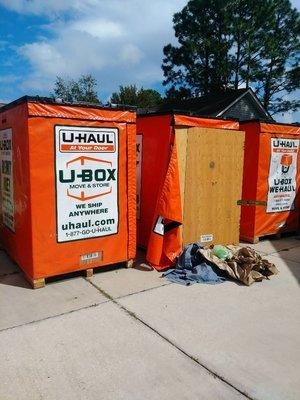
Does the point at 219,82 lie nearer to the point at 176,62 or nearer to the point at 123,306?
the point at 176,62

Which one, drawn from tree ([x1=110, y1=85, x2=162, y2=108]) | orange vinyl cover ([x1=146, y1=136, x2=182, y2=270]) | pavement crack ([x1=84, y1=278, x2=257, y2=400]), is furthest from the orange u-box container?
tree ([x1=110, y1=85, x2=162, y2=108])

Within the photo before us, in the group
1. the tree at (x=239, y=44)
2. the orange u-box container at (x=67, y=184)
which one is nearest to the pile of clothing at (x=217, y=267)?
the orange u-box container at (x=67, y=184)

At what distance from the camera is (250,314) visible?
12.3 feet

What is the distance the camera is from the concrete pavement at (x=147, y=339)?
2.62 meters

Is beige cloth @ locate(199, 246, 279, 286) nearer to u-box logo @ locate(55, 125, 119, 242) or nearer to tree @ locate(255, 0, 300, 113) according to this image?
u-box logo @ locate(55, 125, 119, 242)

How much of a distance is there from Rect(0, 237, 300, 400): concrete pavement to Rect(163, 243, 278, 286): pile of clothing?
0.50 feet

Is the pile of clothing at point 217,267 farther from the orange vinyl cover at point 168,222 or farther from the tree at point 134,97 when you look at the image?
the tree at point 134,97

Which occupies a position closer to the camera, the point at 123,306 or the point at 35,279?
the point at 123,306


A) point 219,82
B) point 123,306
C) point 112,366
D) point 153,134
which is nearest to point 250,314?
point 123,306

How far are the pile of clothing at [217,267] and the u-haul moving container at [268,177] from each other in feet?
5.07

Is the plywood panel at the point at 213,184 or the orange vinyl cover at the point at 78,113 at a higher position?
the orange vinyl cover at the point at 78,113

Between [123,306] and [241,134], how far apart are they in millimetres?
3276

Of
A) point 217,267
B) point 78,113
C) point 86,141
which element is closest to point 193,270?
point 217,267

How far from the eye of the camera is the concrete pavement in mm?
2615
